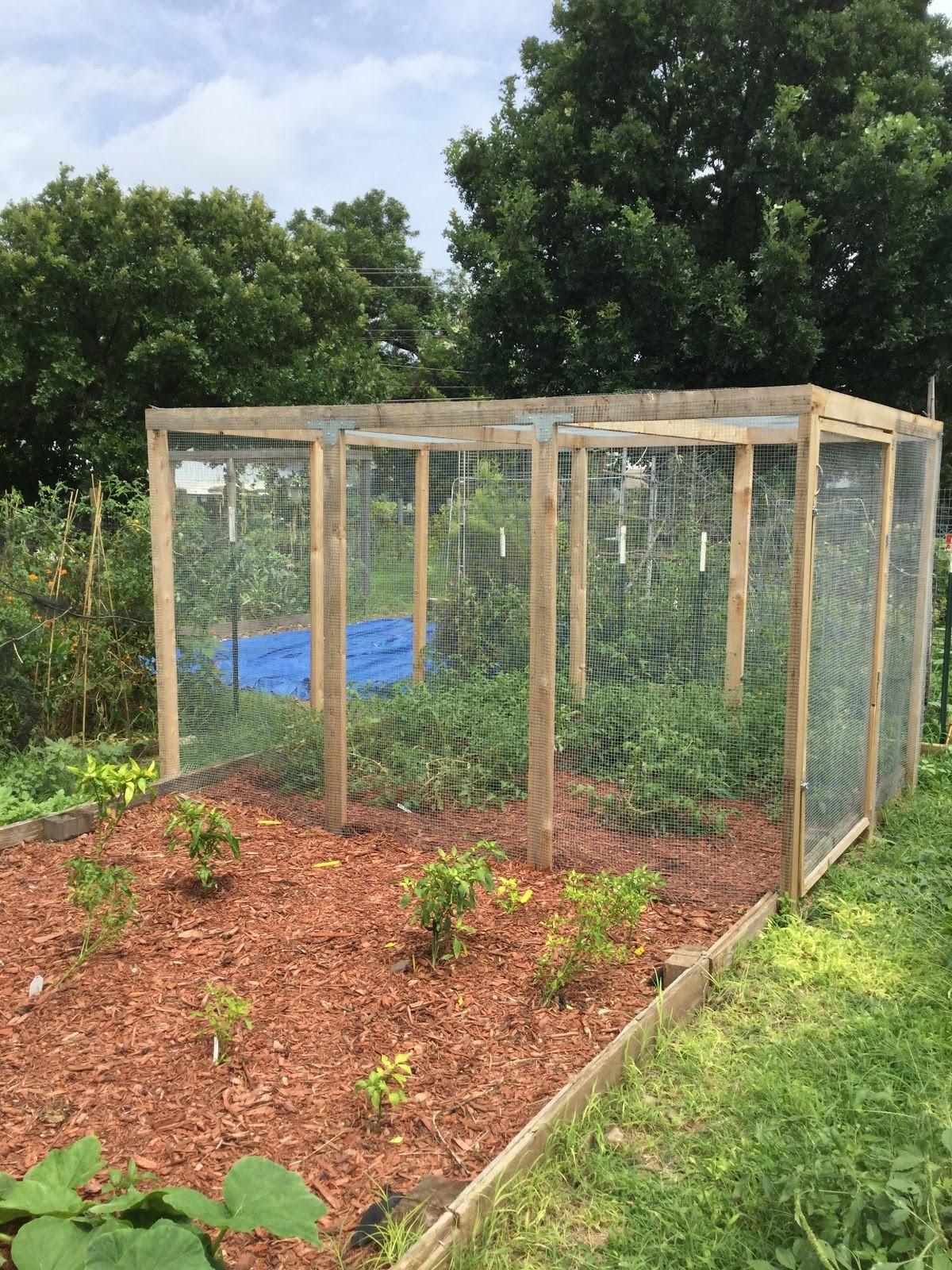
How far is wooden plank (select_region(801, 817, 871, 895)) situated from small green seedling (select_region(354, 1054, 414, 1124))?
201 centimetres

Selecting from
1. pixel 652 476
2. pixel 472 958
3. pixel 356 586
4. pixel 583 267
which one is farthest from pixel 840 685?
pixel 583 267

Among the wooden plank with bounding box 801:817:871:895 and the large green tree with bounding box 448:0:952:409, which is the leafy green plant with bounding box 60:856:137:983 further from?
the large green tree with bounding box 448:0:952:409

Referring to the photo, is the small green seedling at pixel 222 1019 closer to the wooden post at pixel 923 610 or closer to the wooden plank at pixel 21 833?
the wooden plank at pixel 21 833

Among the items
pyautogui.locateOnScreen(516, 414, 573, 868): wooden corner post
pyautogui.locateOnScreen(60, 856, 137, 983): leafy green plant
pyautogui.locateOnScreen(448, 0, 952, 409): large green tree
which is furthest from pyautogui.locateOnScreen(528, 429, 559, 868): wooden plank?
pyautogui.locateOnScreen(448, 0, 952, 409): large green tree

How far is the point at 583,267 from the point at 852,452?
923 centimetres

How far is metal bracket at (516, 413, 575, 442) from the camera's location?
13.3ft

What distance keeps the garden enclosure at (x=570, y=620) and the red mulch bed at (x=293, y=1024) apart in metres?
0.45

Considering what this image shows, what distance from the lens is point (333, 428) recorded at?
459 centimetres

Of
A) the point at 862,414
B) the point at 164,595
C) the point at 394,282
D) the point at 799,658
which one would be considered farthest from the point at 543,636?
the point at 394,282

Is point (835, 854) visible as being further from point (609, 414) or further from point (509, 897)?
point (609, 414)

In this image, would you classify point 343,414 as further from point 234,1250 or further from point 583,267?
point 583,267

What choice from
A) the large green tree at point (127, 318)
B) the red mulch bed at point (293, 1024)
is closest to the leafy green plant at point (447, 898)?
the red mulch bed at point (293, 1024)

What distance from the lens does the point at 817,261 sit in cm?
1232

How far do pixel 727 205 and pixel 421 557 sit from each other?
957 cm
